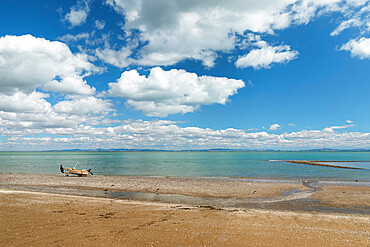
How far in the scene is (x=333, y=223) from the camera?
45.8ft

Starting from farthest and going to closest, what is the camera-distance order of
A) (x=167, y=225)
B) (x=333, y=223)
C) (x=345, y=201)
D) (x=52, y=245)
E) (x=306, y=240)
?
(x=345, y=201)
(x=333, y=223)
(x=167, y=225)
(x=306, y=240)
(x=52, y=245)

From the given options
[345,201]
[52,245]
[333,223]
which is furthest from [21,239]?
[345,201]

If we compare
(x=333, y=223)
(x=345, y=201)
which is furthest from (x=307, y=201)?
(x=333, y=223)

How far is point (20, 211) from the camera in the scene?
47.8 feet

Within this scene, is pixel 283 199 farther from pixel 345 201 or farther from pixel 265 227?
pixel 265 227

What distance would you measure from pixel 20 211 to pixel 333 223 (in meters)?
20.2

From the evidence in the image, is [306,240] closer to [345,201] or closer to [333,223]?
[333,223]

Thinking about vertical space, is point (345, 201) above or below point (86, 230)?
below

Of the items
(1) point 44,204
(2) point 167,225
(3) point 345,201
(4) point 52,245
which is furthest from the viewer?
(3) point 345,201

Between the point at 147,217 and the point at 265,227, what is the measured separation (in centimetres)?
713

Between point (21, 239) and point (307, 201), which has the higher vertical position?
point (21, 239)

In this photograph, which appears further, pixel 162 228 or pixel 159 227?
pixel 159 227

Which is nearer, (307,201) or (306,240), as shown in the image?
(306,240)

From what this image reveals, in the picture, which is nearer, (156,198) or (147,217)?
(147,217)
